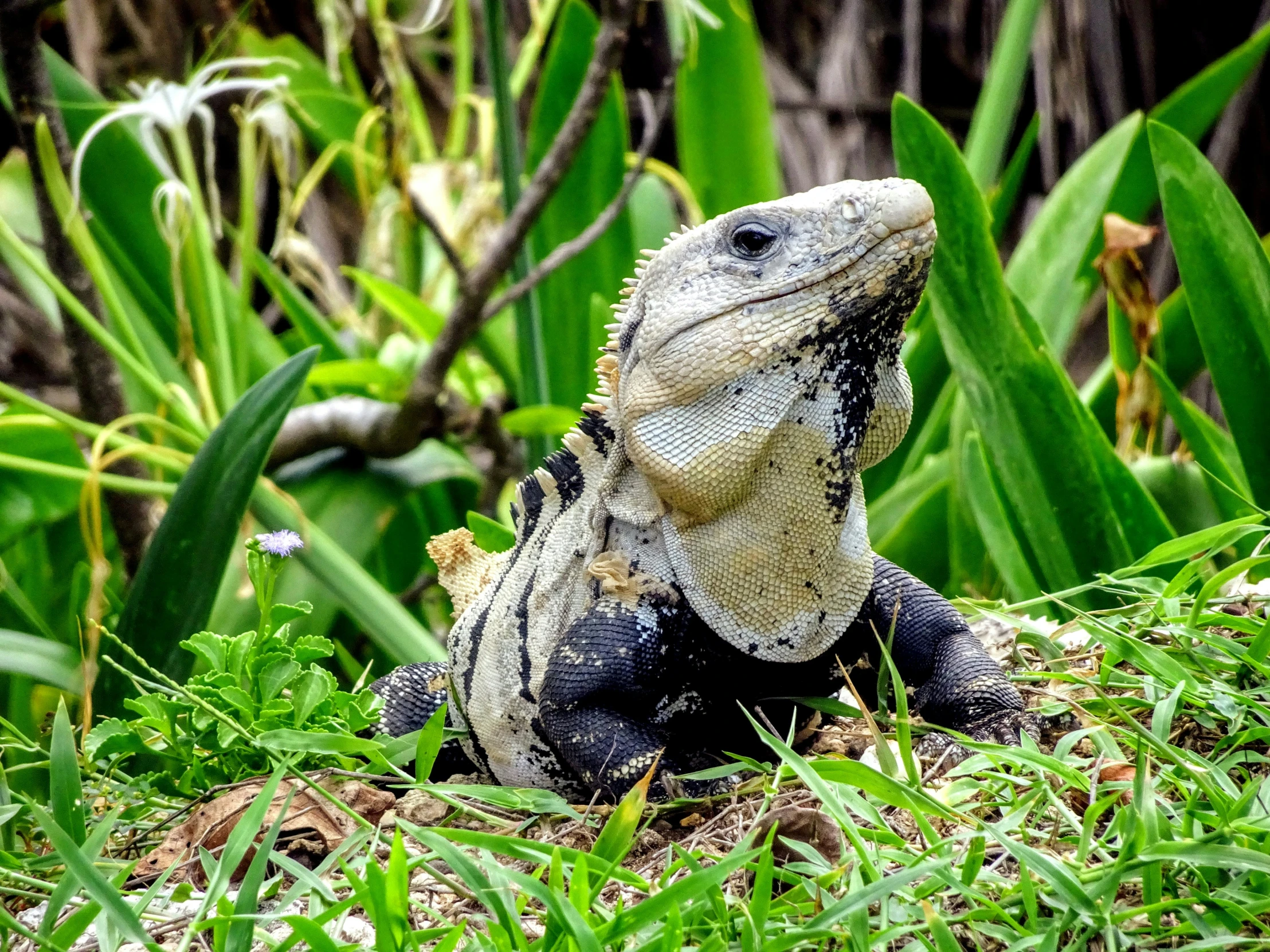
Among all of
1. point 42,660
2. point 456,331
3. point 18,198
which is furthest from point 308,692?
point 18,198

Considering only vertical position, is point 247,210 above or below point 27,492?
above

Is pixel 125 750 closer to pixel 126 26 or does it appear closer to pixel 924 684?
pixel 924 684

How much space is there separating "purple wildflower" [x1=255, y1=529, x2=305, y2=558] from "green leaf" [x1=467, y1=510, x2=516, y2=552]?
859mm

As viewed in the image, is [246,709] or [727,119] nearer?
[246,709]

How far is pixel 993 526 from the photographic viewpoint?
3359 mm

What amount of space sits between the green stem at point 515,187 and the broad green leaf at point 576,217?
313mm

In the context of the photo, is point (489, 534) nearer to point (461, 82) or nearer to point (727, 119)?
point (727, 119)

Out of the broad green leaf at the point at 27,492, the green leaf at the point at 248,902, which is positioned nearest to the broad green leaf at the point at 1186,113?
the broad green leaf at the point at 27,492

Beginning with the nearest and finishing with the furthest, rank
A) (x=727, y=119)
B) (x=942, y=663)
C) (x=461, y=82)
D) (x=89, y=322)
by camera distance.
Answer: (x=942, y=663) → (x=89, y=322) → (x=727, y=119) → (x=461, y=82)

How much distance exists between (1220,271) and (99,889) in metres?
2.52

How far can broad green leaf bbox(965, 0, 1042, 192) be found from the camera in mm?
4348

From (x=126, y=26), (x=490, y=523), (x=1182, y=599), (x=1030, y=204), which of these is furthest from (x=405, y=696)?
(x=126, y=26)

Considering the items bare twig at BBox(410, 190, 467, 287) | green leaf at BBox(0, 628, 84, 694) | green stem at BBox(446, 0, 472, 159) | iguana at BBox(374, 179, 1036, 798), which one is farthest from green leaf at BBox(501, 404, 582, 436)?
green stem at BBox(446, 0, 472, 159)

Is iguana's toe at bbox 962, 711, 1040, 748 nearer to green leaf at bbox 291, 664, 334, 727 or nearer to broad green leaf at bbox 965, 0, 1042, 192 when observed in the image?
green leaf at bbox 291, 664, 334, 727
